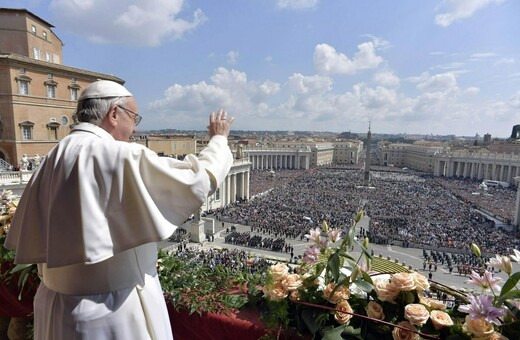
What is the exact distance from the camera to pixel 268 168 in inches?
3772

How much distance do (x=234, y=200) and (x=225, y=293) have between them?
42.1 m

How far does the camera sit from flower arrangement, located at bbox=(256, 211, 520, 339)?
185 cm

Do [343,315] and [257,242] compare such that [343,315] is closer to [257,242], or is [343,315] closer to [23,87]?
[257,242]

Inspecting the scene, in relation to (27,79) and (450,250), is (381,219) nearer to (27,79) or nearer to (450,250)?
(450,250)

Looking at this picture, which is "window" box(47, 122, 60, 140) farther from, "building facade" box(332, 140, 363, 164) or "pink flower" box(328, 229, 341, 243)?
"building facade" box(332, 140, 363, 164)

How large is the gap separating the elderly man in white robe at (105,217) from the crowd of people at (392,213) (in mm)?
21032

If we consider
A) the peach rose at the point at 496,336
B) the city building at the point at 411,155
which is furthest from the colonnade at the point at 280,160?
the peach rose at the point at 496,336

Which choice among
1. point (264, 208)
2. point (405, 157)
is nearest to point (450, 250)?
point (264, 208)

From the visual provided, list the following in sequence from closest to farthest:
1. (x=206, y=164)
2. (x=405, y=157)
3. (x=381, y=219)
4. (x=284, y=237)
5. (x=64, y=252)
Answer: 1. (x=64, y=252)
2. (x=206, y=164)
3. (x=284, y=237)
4. (x=381, y=219)
5. (x=405, y=157)

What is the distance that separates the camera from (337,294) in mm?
2217

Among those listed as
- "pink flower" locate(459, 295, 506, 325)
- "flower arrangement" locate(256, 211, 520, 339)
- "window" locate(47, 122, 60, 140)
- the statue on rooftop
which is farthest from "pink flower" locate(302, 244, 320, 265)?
the statue on rooftop

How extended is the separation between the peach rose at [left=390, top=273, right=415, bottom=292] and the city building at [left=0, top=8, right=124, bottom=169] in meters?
23.7

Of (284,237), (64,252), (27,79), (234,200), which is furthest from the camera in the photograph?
(234,200)

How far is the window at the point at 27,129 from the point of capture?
21.1m
